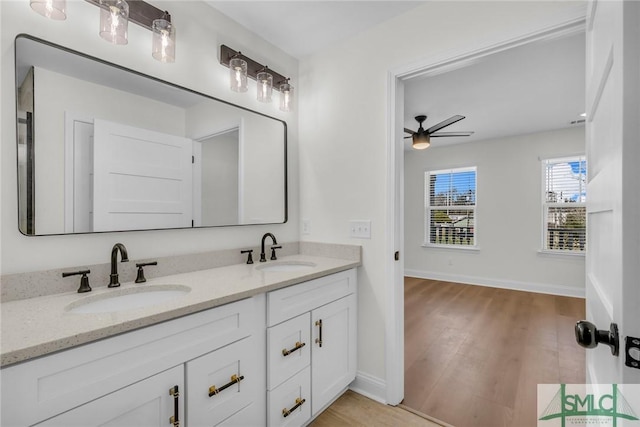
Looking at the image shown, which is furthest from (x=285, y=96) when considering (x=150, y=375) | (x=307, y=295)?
(x=150, y=375)

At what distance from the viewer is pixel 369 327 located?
2.03m

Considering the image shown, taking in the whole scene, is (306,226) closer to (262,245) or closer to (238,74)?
(262,245)

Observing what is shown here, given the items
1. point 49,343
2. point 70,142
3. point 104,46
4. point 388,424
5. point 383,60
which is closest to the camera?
point 49,343

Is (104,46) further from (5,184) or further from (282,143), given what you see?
(282,143)

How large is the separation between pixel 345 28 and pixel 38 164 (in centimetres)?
189

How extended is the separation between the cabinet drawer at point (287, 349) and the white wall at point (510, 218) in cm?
447

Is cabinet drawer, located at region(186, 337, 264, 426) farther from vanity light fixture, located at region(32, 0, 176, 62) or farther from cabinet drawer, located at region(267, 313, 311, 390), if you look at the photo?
vanity light fixture, located at region(32, 0, 176, 62)

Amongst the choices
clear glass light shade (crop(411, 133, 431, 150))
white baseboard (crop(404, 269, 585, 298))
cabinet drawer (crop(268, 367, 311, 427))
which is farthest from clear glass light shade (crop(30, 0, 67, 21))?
white baseboard (crop(404, 269, 585, 298))

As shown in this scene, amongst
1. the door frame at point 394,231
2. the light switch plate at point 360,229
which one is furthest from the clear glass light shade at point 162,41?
the light switch plate at point 360,229

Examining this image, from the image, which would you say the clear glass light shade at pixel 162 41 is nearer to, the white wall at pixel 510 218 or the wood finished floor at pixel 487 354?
the wood finished floor at pixel 487 354

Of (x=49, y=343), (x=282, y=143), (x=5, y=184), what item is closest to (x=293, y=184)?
(x=282, y=143)

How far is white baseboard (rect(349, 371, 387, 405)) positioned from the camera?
193 centimetres

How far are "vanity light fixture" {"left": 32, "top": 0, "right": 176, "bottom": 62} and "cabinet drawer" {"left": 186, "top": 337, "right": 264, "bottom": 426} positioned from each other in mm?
1477

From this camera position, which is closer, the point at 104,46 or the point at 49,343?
the point at 49,343
